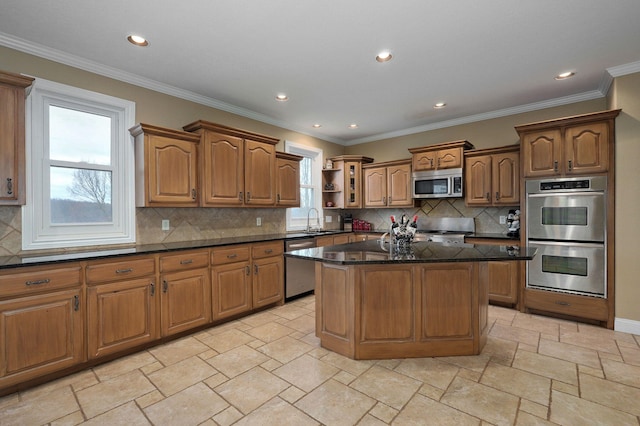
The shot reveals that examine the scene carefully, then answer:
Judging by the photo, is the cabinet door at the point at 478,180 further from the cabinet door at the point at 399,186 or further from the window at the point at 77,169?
the window at the point at 77,169

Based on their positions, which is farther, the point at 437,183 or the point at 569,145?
the point at 437,183

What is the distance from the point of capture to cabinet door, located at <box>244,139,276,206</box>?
3.93 m

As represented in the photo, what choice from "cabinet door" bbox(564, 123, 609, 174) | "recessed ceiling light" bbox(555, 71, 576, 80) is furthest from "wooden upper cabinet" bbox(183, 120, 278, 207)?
"cabinet door" bbox(564, 123, 609, 174)

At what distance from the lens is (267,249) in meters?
3.87

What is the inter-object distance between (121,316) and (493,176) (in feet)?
15.2

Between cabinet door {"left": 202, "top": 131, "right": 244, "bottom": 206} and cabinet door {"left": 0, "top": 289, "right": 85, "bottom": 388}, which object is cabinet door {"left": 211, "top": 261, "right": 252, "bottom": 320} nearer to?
cabinet door {"left": 202, "top": 131, "right": 244, "bottom": 206}

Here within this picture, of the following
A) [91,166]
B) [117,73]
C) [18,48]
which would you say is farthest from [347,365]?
[18,48]

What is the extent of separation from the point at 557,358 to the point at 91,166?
4.65m

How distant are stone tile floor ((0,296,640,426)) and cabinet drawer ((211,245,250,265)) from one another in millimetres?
815

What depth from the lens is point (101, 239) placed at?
120 inches

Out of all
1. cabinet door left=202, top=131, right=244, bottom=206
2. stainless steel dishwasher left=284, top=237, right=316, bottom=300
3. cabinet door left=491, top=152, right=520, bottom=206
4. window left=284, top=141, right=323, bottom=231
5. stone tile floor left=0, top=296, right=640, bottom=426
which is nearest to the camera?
stone tile floor left=0, top=296, right=640, bottom=426

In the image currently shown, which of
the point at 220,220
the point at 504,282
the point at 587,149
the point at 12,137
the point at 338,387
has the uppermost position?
the point at 587,149

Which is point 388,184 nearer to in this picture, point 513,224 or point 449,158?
point 449,158

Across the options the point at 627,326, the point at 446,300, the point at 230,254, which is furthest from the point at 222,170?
the point at 627,326
